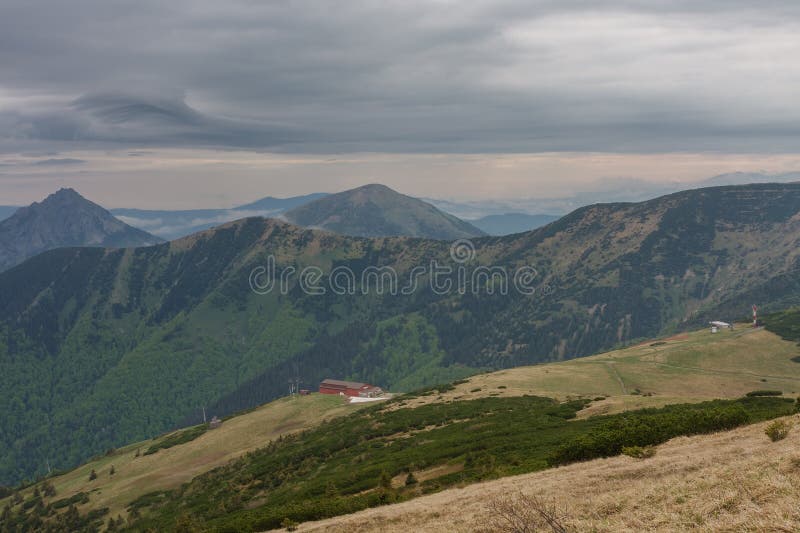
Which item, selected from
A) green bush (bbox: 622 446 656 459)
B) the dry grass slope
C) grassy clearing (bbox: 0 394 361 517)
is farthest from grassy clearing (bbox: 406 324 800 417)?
the dry grass slope

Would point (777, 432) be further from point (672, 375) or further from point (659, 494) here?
point (672, 375)

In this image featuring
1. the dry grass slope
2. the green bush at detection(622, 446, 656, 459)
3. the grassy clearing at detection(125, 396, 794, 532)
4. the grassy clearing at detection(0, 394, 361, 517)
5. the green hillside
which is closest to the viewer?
the dry grass slope

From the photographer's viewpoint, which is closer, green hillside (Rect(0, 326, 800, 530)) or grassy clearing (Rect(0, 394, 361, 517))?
green hillside (Rect(0, 326, 800, 530))

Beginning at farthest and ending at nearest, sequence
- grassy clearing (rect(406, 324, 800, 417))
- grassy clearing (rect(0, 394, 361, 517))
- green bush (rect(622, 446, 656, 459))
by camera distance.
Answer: grassy clearing (rect(406, 324, 800, 417)) < grassy clearing (rect(0, 394, 361, 517)) < green bush (rect(622, 446, 656, 459))

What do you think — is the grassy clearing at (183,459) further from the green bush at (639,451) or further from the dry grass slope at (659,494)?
the green bush at (639,451)

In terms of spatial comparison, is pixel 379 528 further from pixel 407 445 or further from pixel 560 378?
pixel 560 378

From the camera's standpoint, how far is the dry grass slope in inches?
1019

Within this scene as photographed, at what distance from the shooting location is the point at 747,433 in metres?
43.8

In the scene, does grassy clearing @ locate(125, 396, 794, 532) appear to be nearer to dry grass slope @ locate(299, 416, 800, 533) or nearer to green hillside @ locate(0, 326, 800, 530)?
green hillside @ locate(0, 326, 800, 530)

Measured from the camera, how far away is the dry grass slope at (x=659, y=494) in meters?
25.9

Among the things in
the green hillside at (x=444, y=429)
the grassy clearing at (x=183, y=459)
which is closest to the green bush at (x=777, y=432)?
the green hillside at (x=444, y=429)

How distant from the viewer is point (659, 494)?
3053 centimetres

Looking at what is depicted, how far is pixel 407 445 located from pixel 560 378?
77016 millimetres

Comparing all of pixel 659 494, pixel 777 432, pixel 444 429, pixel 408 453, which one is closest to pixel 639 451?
pixel 777 432
